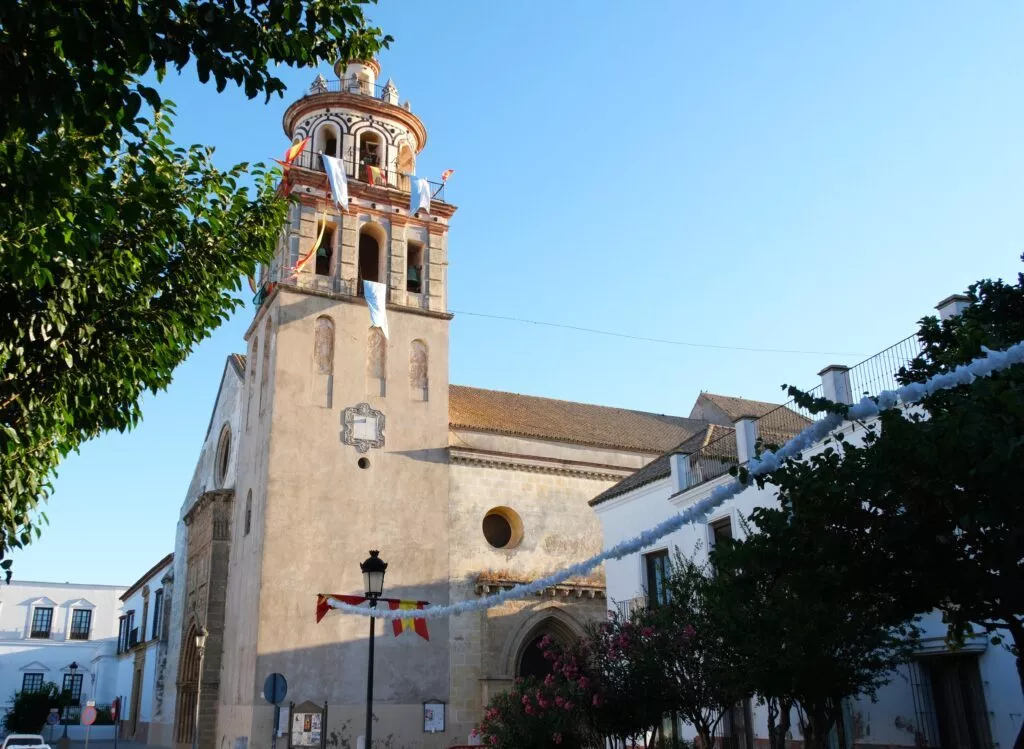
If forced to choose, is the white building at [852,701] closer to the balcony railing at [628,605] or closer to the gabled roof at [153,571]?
the balcony railing at [628,605]

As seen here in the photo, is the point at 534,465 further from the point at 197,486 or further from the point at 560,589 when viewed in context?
the point at 197,486

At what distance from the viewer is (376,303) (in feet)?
90.2

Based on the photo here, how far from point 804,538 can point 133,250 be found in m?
6.53

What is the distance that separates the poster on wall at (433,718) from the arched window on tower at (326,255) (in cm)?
1296

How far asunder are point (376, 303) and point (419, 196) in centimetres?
414

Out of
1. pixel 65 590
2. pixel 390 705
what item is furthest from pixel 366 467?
pixel 65 590

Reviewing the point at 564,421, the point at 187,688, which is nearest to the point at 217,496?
the point at 187,688

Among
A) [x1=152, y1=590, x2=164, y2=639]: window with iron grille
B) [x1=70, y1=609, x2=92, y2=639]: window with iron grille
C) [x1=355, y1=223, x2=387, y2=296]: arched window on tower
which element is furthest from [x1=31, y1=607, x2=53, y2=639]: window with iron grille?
[x1=355, y1=223, x2=387, y2=296]: arched window on tower

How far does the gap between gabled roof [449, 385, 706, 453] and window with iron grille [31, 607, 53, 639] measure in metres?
39.2

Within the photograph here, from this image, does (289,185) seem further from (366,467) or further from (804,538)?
(804,538)

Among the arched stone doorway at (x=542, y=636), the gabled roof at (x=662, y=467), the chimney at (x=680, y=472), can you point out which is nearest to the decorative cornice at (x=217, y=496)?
the arched stone doorway at (x=542, y=636)

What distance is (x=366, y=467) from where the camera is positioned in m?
26.2

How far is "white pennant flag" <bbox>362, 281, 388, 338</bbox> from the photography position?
27.4 metres

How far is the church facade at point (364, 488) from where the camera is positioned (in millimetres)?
24172
